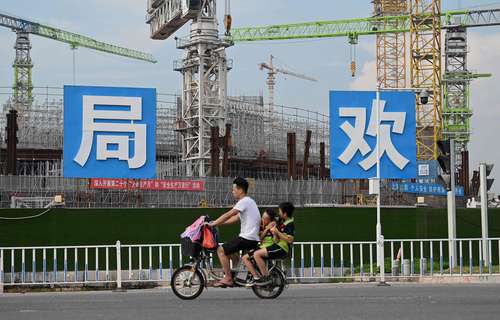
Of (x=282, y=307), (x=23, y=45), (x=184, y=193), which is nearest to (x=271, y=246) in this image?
(x=282, y=307)

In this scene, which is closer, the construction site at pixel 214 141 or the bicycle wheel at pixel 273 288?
the bicycle wheel at pixel 273 288

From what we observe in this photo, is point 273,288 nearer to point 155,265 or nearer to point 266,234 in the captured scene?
point 266,234

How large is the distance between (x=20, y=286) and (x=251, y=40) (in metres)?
86.6

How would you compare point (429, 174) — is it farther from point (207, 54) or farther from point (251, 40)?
point (251, 40)

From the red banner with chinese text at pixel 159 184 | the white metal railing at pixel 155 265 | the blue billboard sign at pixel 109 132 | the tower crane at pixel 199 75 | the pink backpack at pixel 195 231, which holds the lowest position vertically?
the white metal railing at pixel 155 265

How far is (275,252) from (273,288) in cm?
52

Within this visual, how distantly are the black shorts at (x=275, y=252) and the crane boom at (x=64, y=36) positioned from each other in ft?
334

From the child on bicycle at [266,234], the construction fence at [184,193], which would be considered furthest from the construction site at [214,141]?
the child on bicycle at [266,234]

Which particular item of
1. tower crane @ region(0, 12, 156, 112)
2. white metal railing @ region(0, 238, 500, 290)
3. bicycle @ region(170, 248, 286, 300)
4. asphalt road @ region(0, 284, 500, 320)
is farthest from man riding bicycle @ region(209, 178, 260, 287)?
tower crane @ region(0, 12, 156, 112)

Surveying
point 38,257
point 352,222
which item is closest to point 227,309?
point 38,257

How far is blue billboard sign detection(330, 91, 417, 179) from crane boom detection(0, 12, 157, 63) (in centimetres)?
9541

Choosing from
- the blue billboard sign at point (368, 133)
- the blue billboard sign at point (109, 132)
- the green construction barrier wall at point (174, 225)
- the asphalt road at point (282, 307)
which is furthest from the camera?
the green construction barrier wall at point (174, 225)

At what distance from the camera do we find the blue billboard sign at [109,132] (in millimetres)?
17953

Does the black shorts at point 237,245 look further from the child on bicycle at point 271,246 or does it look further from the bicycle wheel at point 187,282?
the bicycle wheel at point 187,282
